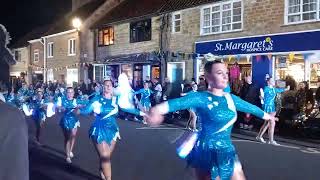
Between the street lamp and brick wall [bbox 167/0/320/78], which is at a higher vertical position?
the street lamp

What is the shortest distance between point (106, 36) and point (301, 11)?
18269 mm

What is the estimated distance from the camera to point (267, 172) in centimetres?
938

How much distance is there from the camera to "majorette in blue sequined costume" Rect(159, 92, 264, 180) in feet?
17.2

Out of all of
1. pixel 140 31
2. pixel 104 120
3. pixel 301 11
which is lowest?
pixel 104 120

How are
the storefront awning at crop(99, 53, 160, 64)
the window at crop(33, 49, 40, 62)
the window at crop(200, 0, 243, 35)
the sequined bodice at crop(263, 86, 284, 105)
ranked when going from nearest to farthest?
1. the sequined bodice at crop(263, 86, 284, 105)
2. the window at crop(200, 0, 243, 35)
3. the storefront awning at crop(99, 53, 160, 64)
4. the window at crop(33, 49, 40, 62)

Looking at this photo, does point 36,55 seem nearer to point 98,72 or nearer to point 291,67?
point 98,72

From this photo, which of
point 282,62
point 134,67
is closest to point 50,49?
point 134,67

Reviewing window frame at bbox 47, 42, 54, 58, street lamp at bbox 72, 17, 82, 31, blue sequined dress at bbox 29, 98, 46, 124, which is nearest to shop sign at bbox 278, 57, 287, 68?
blue sequined dress at bbox 29, 98, 46, 124

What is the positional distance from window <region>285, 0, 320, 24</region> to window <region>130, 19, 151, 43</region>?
10.9 m

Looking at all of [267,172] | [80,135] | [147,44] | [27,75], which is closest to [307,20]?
[80,135]

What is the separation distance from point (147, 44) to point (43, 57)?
19816 millimetres

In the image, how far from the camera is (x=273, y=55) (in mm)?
19766

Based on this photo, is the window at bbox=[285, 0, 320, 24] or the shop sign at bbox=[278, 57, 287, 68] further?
the shop sign at bbox=[278, 57, 287, 68]

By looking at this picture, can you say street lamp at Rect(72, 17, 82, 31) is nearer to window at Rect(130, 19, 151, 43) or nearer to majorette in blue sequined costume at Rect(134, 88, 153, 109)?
window at Rect(130, 19, 151, 43)
